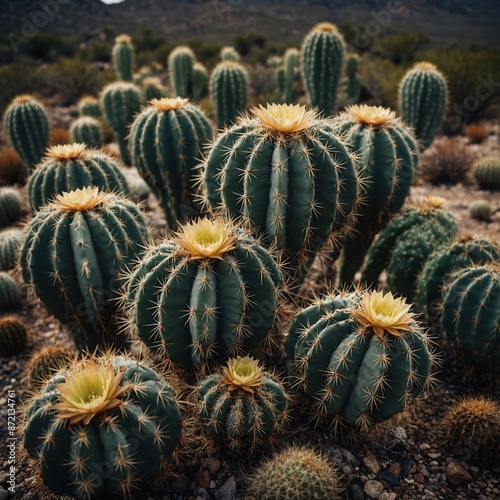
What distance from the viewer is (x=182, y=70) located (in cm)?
970

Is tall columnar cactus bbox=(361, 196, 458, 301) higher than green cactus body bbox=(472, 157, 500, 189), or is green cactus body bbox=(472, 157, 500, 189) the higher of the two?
tall columnar cactus bbox=(361, 196, 458, 301)

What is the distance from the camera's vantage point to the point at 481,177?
23.0ft

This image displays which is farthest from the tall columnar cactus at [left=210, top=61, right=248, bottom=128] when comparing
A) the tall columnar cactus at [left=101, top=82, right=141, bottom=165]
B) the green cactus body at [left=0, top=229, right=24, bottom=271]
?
the green cactus body at [left=0, top=229, right=24, bottom=271]

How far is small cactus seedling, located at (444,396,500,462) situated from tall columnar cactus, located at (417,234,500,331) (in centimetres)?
77

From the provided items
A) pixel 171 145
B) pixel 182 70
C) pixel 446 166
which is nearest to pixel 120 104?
pixel 182 70

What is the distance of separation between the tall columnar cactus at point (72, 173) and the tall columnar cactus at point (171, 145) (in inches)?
14.6

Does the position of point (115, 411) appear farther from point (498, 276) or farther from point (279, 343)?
point (498, 276)

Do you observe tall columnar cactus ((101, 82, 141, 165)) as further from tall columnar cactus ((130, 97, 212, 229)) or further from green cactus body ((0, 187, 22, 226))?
tall columnar cactus ((130, 97, 212, 229))

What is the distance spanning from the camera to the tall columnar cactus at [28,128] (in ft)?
21.5

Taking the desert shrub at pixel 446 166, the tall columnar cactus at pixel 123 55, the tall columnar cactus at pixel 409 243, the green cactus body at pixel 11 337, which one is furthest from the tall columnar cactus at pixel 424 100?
the tall columnar cactus at pixel 123 55

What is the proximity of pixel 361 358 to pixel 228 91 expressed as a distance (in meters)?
5.38

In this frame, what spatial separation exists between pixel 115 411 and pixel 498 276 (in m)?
2.71

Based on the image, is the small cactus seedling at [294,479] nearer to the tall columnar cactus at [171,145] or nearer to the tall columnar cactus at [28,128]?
the tall columnar cactus at [171,145]

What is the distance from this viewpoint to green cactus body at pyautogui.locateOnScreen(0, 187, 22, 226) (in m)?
6.08
